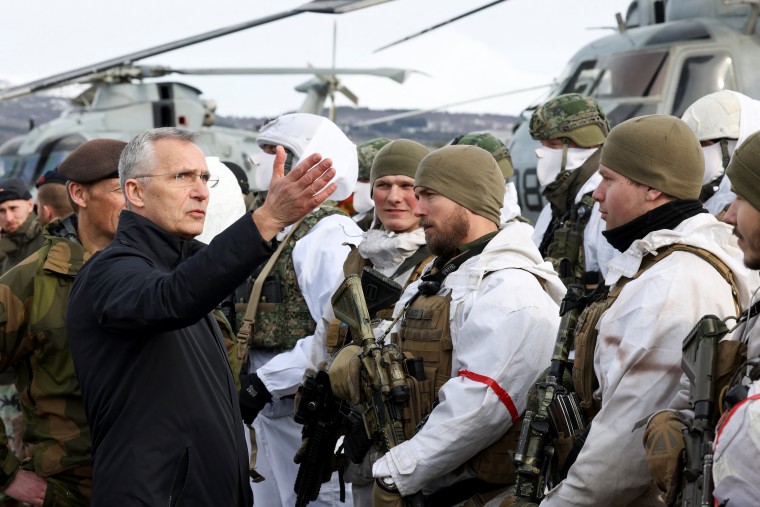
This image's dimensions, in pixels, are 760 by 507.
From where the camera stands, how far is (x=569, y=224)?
20.5 feet

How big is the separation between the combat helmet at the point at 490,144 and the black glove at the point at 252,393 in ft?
6.39

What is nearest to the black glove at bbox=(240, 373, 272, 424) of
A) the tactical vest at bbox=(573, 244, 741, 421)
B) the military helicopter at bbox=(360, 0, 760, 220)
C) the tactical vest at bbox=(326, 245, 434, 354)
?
the tactical vest at bbox=(326, 245, 434, 354)

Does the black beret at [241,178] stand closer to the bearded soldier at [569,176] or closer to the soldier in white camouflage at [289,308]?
the soldier in white camouflage at [289,308]

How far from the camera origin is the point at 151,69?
1853 cm

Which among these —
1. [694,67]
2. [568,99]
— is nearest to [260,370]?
[568,99]

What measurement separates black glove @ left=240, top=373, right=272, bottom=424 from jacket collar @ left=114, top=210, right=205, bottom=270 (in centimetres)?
189

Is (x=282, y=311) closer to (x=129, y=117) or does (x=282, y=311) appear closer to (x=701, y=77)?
(x=701, y=77)

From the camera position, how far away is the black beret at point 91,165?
421 cm

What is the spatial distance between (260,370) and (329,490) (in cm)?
76

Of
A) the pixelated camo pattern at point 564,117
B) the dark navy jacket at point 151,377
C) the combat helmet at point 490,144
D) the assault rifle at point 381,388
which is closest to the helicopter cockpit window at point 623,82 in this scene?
the pixelated camo pattern at point 564,117

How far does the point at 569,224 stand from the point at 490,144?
2.16 feet

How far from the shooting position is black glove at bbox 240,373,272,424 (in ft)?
17.1

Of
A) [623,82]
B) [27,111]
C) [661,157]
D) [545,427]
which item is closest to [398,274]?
[545,427]

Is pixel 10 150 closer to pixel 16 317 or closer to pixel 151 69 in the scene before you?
pixel 151 69
